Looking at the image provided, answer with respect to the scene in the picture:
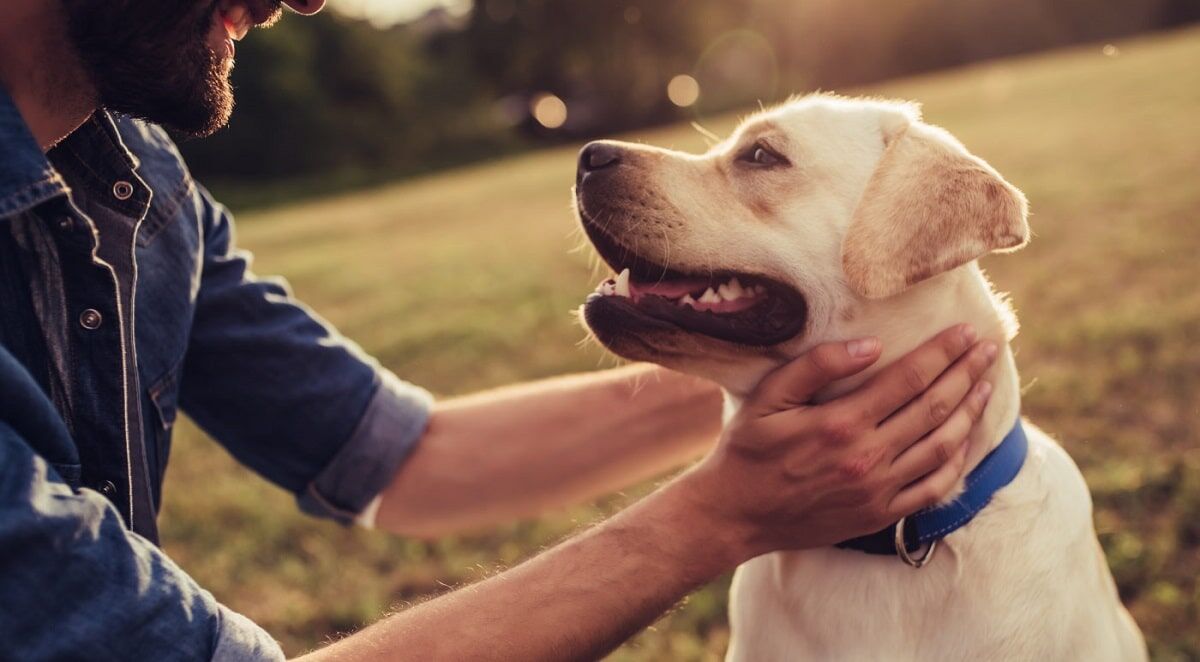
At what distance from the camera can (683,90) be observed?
147 ft

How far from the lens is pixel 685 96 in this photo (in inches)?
1656

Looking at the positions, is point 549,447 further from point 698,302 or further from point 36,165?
point 36,165

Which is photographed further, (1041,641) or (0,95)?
(1041,641)

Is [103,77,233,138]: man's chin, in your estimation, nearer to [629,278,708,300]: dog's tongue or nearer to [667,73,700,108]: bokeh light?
[629,278,708,300]: dog's tongue

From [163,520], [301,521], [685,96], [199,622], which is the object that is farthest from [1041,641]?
[685,96]

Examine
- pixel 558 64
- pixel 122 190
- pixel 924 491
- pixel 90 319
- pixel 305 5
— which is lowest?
pixel 558 64

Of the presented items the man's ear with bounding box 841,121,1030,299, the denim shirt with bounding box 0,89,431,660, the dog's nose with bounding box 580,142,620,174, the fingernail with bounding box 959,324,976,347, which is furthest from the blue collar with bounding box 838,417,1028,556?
the denim shirt with bounding box 0,89,431,660

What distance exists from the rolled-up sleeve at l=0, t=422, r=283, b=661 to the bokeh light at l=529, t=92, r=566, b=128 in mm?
44331

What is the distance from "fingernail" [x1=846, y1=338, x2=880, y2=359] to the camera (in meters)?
2.32

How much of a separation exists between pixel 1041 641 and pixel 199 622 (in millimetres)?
1800

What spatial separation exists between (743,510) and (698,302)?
64 cm

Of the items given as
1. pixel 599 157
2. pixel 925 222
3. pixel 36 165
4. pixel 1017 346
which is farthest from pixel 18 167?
pixel 1017 346

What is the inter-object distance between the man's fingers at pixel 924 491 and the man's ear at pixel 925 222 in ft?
1.36

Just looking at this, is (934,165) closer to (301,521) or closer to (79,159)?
(79,159)
